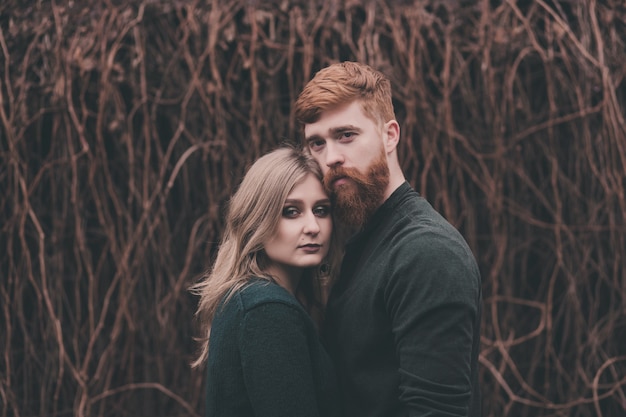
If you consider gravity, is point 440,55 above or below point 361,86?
above

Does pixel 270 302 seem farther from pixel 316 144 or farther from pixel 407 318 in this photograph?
pixel 316 144

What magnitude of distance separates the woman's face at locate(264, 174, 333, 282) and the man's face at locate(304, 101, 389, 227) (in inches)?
2.4

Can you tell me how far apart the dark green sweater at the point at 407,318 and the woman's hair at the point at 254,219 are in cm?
28

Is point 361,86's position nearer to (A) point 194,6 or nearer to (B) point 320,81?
(B) point 320,81

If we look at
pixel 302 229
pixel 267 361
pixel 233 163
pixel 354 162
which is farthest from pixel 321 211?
pixel 233 163

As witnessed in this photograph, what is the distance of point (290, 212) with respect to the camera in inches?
74.9

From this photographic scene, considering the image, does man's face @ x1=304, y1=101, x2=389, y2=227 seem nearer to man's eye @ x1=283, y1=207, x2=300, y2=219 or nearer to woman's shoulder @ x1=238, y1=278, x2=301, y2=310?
man's eye @ x1=283, y1=207, x2=300, y2=219

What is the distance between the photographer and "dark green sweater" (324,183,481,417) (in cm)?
149

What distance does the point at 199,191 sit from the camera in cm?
278

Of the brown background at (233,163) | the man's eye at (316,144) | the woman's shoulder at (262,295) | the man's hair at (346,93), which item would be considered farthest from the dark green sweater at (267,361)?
the brown background at (233,163)

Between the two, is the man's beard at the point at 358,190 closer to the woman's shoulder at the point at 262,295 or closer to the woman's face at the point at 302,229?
the woman's face at the point at 302,229

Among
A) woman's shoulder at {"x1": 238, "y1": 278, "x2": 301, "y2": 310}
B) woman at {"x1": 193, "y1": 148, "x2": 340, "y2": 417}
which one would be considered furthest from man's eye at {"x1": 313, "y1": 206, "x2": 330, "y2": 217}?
woman's shoulder at {"x1": 238, "y1": 278, "x2": 301, "y2": 310}

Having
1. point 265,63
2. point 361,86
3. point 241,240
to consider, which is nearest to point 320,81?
point 361,86

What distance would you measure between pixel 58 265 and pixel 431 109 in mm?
1834
